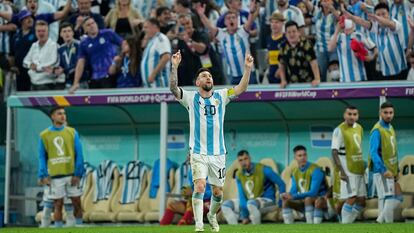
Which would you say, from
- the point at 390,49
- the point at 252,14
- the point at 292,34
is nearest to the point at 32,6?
the point at 252,14

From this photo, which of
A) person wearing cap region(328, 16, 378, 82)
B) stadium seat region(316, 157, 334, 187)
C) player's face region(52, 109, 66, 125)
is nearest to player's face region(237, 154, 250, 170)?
stadium seat region(316, 157, 334, 187)

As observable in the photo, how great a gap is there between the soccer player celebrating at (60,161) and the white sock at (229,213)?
269cm

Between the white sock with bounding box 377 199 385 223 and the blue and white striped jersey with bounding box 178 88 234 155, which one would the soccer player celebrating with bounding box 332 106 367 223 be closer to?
the white sock with bounding box 377 199 385 223

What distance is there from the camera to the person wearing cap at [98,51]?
2208 cm

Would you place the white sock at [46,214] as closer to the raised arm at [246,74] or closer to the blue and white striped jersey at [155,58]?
the blue and white striped jersey at [155,58]

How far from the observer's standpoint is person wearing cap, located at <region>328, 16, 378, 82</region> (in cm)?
1998

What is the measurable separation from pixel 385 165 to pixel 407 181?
1260 mm

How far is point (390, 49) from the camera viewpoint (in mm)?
19703

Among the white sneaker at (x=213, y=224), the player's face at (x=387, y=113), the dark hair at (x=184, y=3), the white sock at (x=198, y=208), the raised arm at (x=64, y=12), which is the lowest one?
the white sneaker at (x=213, y=224)

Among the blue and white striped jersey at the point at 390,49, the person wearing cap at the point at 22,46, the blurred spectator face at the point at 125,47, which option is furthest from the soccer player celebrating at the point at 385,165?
the person wearing cap at the point at 22,46

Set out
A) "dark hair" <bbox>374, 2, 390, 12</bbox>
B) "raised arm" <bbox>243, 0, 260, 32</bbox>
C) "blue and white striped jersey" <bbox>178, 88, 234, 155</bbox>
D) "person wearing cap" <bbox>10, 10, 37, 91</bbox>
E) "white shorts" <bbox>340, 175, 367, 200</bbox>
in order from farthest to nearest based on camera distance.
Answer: "person wearing cap" <bbox>10, 10, 37, 91</bbox>
"raised arm" <bbox>243, 0, 260, 32</bbox>
"white shorts" <bbox>340, 175, 367, 200</bbox>
"dark hair" <bbox>374, 2, 390, 12</bbox>
"blue and white striped jersey" <bbox>178, 88, 234, 155</bbox>

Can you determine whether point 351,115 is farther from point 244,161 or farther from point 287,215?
point 244,161

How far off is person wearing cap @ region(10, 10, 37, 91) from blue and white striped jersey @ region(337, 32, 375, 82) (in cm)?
660

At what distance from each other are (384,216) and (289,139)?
12.7 feet
